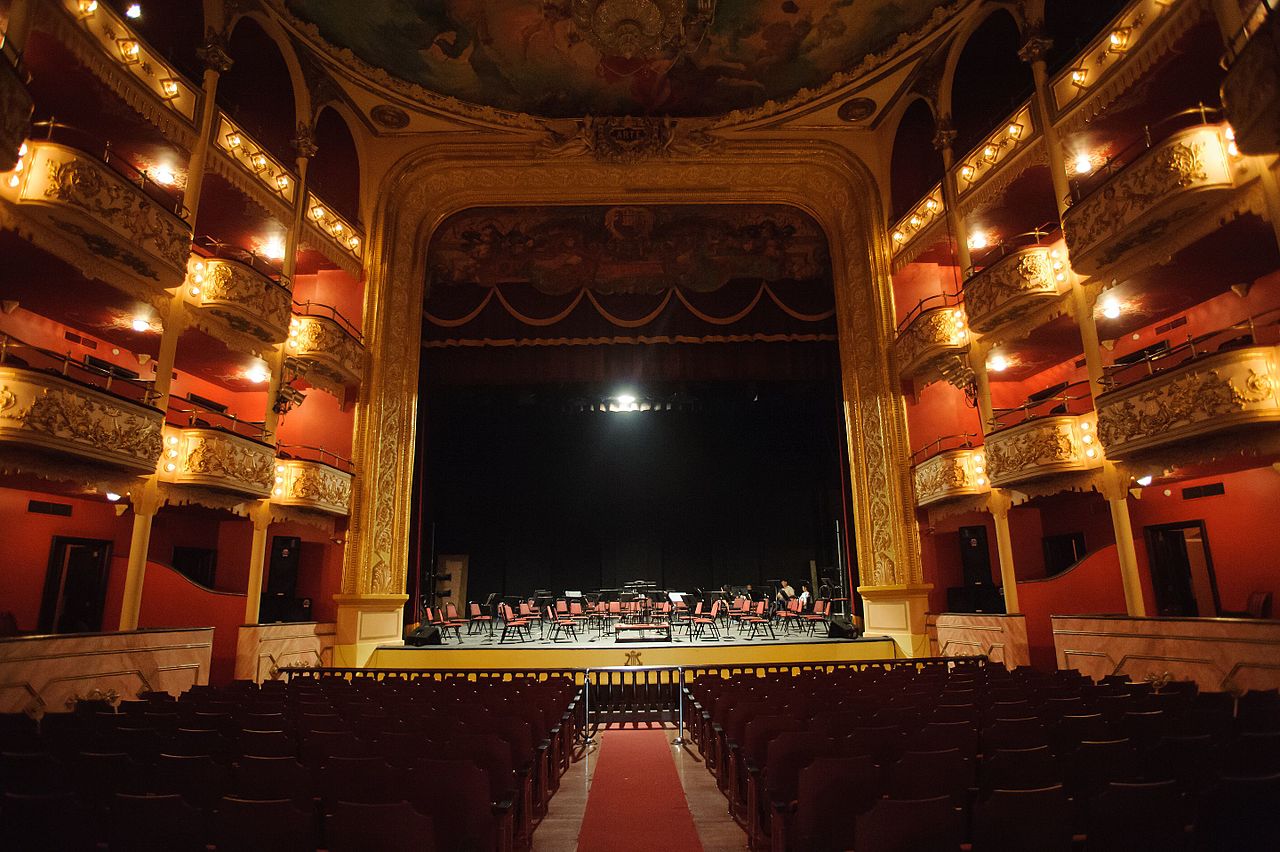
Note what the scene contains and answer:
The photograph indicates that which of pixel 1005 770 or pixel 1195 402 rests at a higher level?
pixel 1195 402

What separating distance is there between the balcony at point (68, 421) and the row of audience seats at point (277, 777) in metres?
3.41

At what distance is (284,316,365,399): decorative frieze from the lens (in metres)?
11.9

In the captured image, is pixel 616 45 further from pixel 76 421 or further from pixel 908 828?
pixel 908 828

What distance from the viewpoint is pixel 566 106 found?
14.5 m

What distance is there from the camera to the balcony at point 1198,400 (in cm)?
709

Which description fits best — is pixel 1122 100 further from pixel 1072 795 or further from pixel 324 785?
pixel 324 785

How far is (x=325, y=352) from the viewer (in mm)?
12055

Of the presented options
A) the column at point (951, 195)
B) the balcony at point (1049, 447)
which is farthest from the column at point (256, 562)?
the column at point (951, 195)

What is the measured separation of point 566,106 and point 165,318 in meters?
8.88

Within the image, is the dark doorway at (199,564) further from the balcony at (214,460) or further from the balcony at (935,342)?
the balcony at (935,342)

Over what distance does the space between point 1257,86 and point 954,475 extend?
6.97 m

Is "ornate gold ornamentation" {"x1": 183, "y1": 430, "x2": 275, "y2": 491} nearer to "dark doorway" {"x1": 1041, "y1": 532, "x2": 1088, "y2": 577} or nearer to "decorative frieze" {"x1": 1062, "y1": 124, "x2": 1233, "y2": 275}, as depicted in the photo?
"decorative frieze" {"x1": 1062, "y1": 124, "x2": 1233, "y2": 275}

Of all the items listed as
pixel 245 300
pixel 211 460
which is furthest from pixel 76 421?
pixel 245 300

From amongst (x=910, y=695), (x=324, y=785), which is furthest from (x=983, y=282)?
(x=324, y=785)
